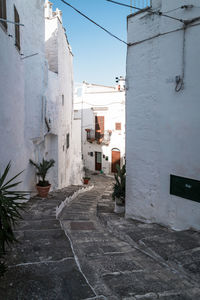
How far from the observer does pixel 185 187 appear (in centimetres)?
559

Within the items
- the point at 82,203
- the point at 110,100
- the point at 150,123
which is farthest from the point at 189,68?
the point at 110,100

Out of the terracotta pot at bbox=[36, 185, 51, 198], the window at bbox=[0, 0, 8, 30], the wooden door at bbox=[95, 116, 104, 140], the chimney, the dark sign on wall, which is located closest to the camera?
the window at bbox=[0, 0, 8, 30]

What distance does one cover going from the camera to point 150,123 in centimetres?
633

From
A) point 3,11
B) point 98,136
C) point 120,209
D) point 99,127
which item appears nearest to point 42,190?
point 120,209

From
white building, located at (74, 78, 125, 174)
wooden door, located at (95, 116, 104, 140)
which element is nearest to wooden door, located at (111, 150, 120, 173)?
white building, located at (74, 78, 125, 174)

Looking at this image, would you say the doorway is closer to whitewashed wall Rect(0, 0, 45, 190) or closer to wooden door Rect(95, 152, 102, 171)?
wooden door Rect(95, 152, 102, 171)

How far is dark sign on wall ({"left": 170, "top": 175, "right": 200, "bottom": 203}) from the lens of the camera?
17.7 ft

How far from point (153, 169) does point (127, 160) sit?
90 centimetres

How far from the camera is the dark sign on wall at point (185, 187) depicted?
17.7ft

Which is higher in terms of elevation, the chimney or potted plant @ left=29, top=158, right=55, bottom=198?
the chimney

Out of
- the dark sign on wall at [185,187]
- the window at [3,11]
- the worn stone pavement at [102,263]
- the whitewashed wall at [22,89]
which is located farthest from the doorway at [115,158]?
the window at [3,11]

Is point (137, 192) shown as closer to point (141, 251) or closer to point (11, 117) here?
point (141, 251)

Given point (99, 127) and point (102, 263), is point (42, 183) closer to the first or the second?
point (102, 263)

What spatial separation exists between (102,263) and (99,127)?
18434mm
